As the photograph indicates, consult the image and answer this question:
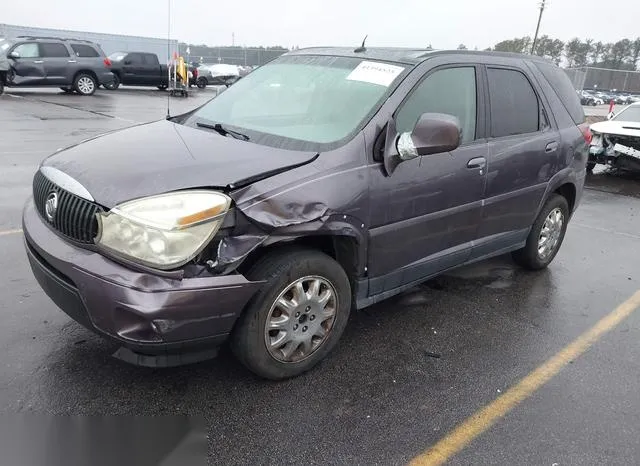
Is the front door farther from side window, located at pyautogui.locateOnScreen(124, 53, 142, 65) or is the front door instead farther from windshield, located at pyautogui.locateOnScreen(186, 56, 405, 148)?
side window, located at pyautogui.locateOnScreen(124, 53, 142, 65)

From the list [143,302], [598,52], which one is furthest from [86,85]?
[598,52]

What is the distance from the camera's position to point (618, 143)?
404 inches

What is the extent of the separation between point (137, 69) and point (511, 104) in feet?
76.8

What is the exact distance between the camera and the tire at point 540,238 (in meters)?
4.76

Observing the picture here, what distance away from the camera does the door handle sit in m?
3.71

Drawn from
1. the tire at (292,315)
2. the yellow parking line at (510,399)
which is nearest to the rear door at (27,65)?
the tire at (292,315)

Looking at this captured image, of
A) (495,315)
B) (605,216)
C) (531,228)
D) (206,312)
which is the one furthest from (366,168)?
(605,216)

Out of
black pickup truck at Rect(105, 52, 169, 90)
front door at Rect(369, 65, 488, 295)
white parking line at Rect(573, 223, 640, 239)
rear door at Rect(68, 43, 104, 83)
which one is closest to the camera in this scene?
front door at Rect(369, 65, 488, 295)

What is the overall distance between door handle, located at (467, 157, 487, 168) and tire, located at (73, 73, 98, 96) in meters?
18.8

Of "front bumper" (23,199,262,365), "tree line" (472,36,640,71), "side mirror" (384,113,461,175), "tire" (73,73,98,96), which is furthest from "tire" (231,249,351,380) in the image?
"tree line" (472,36,640,71)

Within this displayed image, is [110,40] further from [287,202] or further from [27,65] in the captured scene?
[287,202]

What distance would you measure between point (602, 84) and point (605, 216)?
39.8m

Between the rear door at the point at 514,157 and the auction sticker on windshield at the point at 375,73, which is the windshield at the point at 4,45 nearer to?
the auction sticker on windshield at the point at 375,73

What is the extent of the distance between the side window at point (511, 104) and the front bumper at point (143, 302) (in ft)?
7.99
